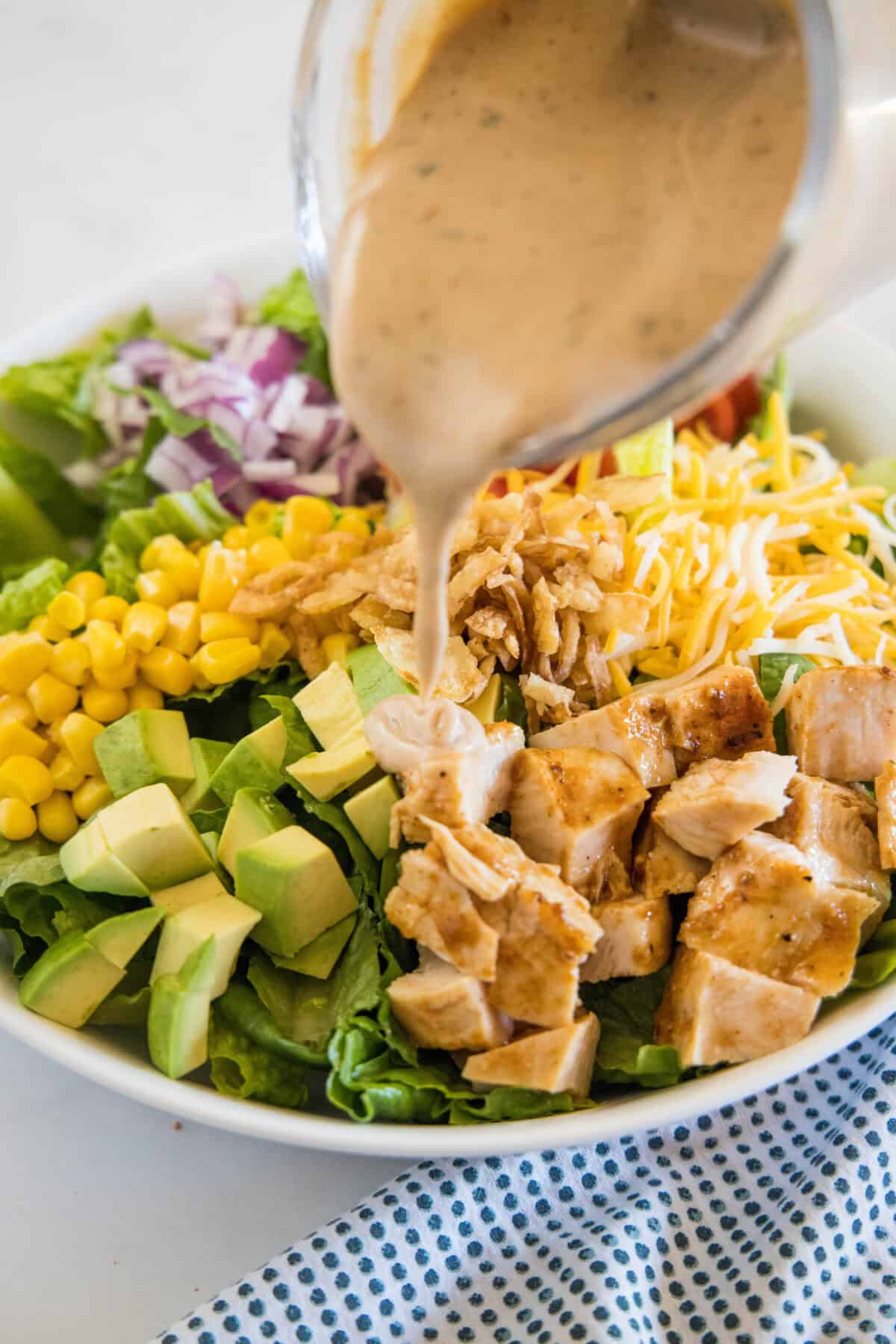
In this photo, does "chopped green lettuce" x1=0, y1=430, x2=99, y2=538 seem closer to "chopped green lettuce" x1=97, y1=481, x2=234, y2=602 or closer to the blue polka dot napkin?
"chopped green lettuce" x1=97, y1=481, x2=234, y2=602

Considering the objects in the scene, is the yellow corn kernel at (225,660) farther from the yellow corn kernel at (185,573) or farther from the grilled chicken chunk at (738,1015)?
the grilled chicken chunk at (738,1015)

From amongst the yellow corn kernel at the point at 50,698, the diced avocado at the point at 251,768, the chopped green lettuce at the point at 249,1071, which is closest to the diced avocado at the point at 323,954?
the chopped green lettuce at the point at 249,1071

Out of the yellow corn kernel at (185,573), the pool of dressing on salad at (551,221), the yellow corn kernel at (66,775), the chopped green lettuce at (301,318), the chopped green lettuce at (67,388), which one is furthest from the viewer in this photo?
the chopped green lettuce at (301,318)

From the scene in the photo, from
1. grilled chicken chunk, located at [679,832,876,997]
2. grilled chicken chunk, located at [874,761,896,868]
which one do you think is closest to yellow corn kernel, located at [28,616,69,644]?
grilled chicken chunk, located at [679,832,876,997]

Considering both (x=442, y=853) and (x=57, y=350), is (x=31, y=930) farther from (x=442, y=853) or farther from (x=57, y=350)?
(x=57, y=350)

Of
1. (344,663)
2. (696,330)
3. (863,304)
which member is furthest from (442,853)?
(863,304)
